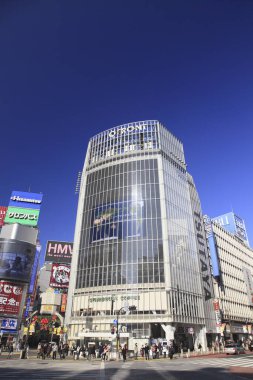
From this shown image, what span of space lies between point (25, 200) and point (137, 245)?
50.6 metres

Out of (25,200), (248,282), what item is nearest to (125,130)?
(25,200)

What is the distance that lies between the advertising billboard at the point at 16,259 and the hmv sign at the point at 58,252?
62.7 feet

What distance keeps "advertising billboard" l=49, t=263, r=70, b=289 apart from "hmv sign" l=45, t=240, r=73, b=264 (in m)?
10.3

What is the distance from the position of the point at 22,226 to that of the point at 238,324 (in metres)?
68.0

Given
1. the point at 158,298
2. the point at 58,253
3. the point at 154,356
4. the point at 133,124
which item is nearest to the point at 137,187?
the point at 133,124

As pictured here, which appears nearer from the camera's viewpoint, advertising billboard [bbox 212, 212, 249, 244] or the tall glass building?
the tall glass building

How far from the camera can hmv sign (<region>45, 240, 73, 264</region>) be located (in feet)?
320

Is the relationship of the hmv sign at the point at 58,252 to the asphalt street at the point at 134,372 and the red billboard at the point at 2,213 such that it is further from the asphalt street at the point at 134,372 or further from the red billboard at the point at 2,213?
the asphalt street at the point at 134,372

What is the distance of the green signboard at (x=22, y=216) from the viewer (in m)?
90.8

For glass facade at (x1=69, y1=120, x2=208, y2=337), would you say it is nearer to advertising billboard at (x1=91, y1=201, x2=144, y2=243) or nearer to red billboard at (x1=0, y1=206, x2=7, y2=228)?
advertising billboard at (x1=91, y1=201, x2=144, y2=243)

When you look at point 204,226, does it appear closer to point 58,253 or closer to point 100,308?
point 100,308

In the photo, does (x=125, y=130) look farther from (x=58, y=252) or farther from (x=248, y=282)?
(x=248, y=282)

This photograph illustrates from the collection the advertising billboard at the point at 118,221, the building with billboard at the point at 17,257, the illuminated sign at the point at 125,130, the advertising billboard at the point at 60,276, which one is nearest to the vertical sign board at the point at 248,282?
the advertising billboard at the point at 118,221

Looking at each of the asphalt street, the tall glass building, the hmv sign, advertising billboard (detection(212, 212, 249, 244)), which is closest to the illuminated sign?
the tall glass building
